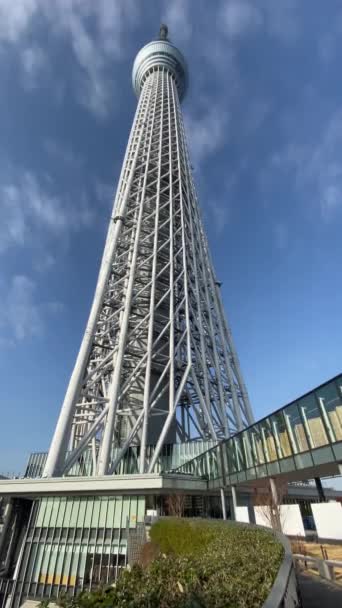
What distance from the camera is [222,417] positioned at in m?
35.5

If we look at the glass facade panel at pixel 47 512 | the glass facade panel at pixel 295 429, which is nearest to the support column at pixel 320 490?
the glass facade panel at pixel 295 429

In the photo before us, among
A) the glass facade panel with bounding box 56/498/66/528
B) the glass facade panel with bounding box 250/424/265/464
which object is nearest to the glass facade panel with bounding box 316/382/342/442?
the glass facade panel with bounding box 250/424/265/464

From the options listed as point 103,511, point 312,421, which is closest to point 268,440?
point 312,421

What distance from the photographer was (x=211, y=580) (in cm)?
510

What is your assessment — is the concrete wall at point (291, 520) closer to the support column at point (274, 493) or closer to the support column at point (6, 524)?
the support column at point (274, 493)

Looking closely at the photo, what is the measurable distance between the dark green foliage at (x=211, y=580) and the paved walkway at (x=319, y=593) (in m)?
1.26

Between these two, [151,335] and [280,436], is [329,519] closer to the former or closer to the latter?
[280,436]

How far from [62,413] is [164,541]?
736 inches

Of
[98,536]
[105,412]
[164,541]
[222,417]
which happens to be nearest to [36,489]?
[98,536]

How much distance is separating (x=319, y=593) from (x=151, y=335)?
2858 cm

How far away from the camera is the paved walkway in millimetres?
6239

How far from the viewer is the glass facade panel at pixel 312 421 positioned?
10883mm

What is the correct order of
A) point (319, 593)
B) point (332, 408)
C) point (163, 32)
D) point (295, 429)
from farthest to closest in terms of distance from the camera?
point (163, 32) → point (295, 429) → point (332, 408) → point (319, 593)

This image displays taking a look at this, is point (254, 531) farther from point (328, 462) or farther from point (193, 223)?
point (193, 223)
